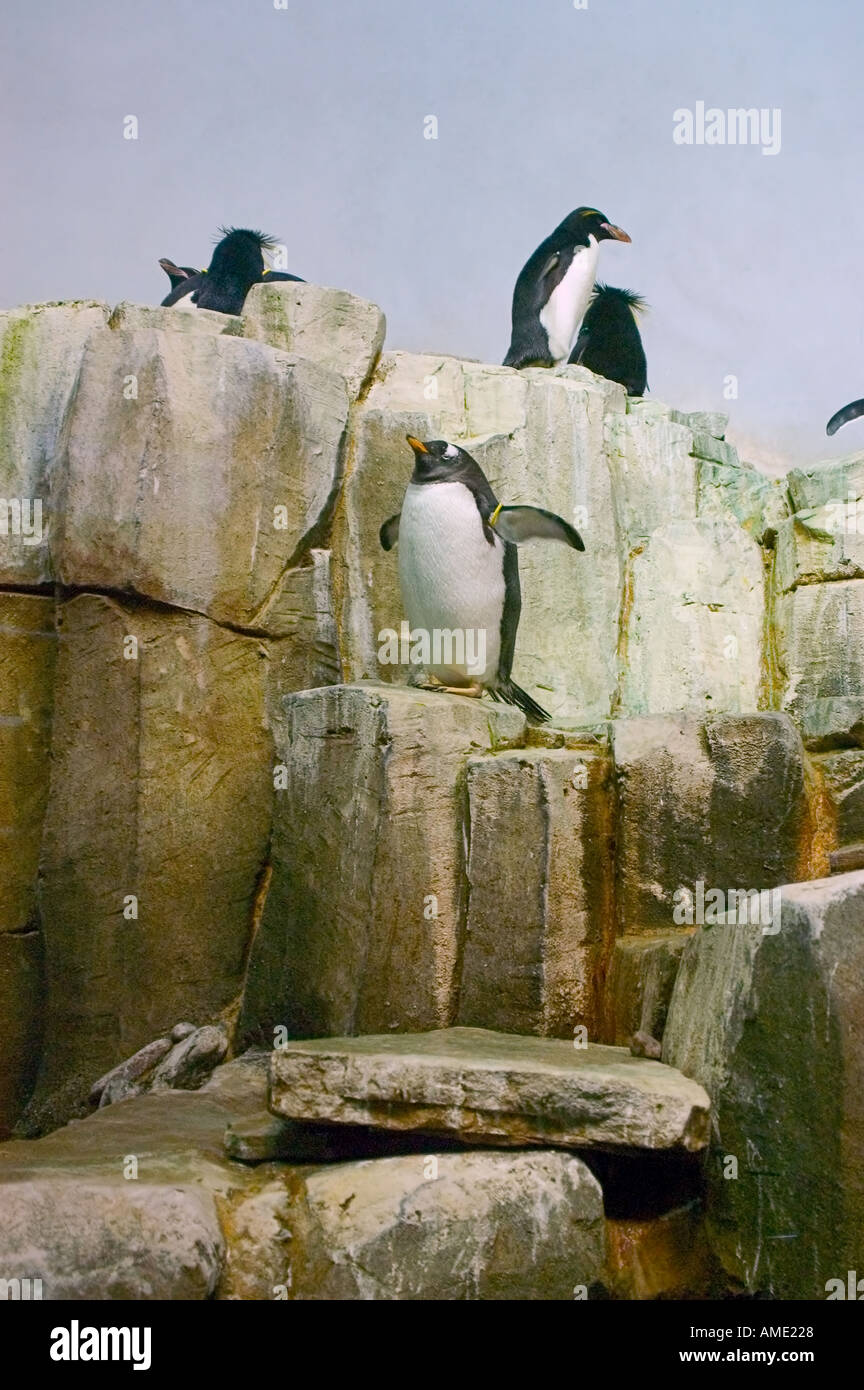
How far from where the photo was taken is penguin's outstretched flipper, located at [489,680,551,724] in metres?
5.36

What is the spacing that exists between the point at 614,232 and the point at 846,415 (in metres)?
1.79

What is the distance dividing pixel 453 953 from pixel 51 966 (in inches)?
68.5

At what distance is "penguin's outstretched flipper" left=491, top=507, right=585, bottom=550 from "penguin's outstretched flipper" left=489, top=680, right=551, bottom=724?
0.57m

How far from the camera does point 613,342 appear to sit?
855cm

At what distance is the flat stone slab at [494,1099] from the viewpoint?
3152 mm

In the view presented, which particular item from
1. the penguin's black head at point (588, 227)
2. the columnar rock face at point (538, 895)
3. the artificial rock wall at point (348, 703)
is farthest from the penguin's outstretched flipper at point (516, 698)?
the penguin's black head at point (588, 227)

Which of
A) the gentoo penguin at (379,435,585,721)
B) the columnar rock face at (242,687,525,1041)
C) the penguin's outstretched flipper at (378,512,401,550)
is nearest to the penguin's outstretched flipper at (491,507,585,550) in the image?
the gentoo penguin at (379,435,585,721)

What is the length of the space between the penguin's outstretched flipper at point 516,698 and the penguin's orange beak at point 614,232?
4.30 m

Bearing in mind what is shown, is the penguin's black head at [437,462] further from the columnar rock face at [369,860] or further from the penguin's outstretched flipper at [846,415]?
the penguin's outstretched flipper at [846,415]

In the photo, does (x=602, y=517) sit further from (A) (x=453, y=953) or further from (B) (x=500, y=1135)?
(B) (x=500, y=1135)

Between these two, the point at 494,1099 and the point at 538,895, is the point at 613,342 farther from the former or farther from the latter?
the point at 494,1099

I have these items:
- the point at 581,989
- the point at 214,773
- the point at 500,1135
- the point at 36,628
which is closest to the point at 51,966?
the point at 214,773

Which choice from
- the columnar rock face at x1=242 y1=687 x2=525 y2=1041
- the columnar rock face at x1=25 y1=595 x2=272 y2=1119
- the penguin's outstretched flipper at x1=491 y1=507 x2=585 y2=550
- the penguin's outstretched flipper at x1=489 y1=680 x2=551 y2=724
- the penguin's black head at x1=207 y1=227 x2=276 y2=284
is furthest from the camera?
the penguin's black head at x1=207 y1=227 x2=276 y2=284

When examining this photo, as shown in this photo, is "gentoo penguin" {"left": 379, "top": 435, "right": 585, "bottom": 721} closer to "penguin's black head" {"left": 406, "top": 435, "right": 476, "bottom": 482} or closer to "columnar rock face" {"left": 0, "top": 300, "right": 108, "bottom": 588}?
"penguin's black head" {"left": 406, "top": 435, "right": 476, "bottom": 482}
